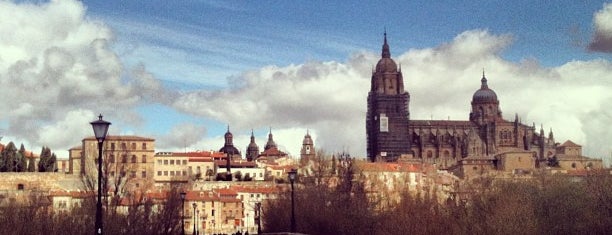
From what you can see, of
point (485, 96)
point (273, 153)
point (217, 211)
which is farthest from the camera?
point (273, 153)

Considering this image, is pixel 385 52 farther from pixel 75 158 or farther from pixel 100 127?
pixel 100 127

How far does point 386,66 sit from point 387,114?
12.3 m

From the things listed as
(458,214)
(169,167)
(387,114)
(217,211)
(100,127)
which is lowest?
(458,214)

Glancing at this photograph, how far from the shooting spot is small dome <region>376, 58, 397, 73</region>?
7140 inches

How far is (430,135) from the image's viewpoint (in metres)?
178

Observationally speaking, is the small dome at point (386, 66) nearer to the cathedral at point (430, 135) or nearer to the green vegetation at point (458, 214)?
the cathedral at point (430, 135)

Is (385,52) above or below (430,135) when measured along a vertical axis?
above

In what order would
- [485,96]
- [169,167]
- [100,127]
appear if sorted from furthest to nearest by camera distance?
[485,96] → [169,167] → [100,127]

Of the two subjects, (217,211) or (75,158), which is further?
(75,158)

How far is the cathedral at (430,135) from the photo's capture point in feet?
561

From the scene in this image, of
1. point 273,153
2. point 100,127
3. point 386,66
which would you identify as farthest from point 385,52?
point 100,127

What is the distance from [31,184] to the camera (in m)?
109

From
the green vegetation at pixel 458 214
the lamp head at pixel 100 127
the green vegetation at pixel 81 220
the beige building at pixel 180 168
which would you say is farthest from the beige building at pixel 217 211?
the lamp head at pixel 100 127

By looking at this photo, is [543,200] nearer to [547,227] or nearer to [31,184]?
[547,227]
